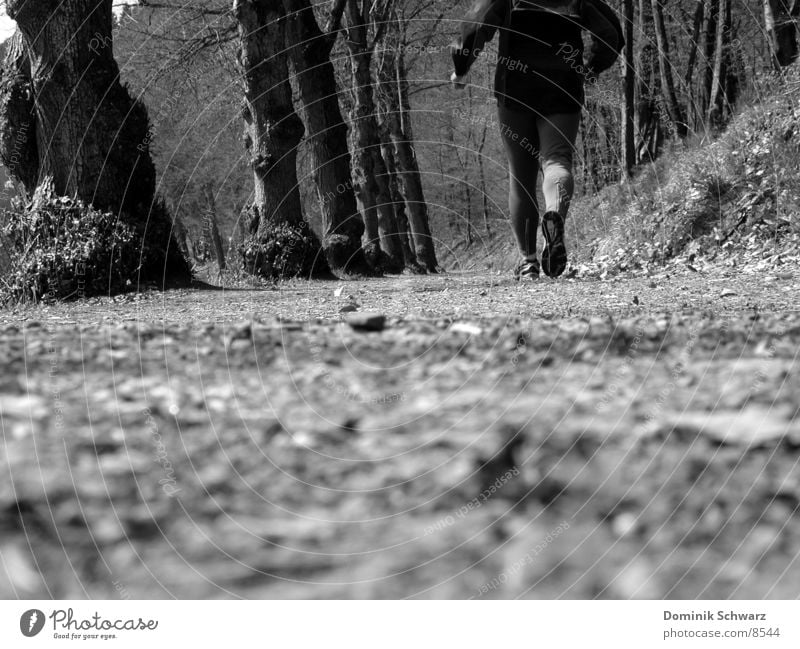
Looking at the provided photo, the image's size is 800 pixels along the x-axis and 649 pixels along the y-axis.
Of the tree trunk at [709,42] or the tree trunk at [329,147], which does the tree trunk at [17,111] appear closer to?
the tree trunk at [329,147]

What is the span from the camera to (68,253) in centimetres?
723

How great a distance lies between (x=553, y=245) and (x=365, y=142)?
38.3ft

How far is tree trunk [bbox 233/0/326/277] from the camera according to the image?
10.4 m

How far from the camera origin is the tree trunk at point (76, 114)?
7398mm

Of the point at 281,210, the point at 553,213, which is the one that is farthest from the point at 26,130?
the point at 553,213

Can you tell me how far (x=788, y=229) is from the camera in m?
7.11

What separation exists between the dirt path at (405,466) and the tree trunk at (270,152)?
7.92 meters

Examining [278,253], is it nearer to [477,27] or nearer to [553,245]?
[477,27]

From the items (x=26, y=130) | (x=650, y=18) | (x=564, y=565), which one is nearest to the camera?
(x=564, y=565)

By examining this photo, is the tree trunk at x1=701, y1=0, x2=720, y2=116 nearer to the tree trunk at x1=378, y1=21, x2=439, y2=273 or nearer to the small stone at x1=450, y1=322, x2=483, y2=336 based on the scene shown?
the tree trunk at x1=378, y1=21, x2=439, y2=273

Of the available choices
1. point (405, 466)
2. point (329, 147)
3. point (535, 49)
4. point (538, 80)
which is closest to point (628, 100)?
point (329, 147)

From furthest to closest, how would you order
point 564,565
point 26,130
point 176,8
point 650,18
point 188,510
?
point 650,18, point 176,8, point 26,130, point 188,510, point 564,565

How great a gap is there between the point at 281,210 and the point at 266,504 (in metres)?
9.39
